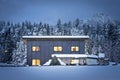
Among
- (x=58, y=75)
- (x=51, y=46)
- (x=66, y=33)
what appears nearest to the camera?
(x=58, y=75)

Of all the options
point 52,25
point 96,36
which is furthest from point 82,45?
point 52,25

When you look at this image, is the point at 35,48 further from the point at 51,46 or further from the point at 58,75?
the point at 58,75

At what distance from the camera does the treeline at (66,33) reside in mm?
36938

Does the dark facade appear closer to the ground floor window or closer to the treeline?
the ground floor window

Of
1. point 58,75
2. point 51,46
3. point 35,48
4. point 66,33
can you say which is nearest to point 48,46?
point 51,46

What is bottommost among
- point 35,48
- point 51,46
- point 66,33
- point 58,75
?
point 58,75

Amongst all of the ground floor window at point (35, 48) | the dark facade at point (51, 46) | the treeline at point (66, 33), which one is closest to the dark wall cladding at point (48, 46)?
the dark facade at point (51, 46)

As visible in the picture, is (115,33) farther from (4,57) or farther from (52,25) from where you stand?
(52,25)

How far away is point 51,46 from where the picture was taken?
2625 centimetres

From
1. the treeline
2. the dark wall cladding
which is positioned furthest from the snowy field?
the treeline

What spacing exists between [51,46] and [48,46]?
11.4 inches

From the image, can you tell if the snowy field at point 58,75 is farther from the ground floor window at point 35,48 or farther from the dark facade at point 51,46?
the ground floor window at point 35,48

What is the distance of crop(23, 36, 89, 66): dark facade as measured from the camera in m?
25.8

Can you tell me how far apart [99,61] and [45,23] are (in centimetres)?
5473
